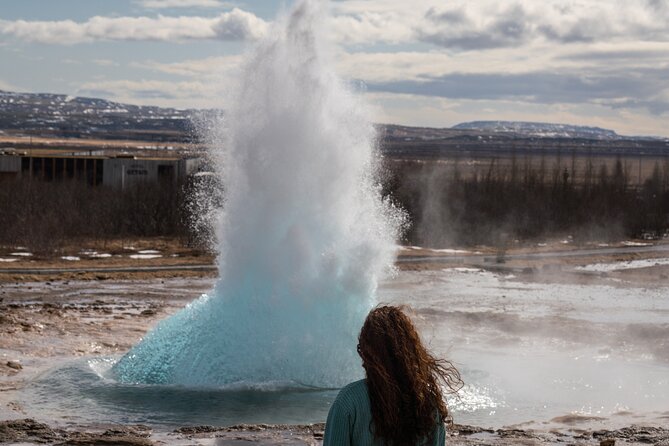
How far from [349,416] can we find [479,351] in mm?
15082

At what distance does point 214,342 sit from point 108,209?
3909 centimetres

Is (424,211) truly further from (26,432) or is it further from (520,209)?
(26,432)

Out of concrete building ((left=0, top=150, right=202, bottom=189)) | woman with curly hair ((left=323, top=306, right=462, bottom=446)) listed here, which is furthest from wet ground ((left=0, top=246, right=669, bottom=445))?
concrete building ((left=0, top=150, right=202, bottom=189))

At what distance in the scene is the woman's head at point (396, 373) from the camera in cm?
390

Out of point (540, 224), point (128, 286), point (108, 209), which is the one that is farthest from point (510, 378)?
point (540, 224)

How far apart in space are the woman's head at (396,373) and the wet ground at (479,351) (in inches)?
296

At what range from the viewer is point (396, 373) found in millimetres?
3930

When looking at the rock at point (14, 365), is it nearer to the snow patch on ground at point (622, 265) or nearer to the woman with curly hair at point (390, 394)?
the woman with curly hair at point (390, 394)

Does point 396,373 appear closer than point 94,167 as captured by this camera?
Yes

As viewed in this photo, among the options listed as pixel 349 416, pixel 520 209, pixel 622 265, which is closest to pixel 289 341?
pixel 349 416

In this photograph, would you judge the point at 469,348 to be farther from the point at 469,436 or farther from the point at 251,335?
the point at 469,436

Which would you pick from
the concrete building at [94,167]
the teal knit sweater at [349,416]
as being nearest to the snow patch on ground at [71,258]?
the concrete building at [94,167]

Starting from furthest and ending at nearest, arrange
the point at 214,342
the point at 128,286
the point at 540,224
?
the point at 540,224 < the point at 128,286 < the point at 214,342

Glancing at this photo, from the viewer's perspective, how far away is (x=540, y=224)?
6184 cm
